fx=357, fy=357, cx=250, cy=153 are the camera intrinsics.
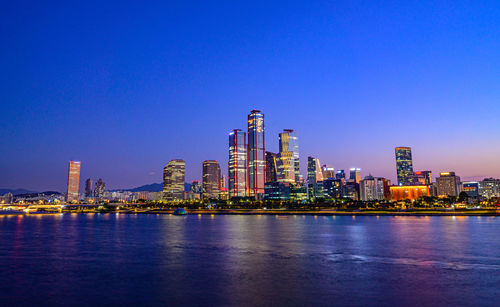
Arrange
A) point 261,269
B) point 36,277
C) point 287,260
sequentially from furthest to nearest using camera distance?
1. point 287,260
2. point 261,269
3. point 36,277

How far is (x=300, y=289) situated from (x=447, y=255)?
72.0 ft

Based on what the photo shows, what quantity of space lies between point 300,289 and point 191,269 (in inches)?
423

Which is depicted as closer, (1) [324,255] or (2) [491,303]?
(2) [491,303]

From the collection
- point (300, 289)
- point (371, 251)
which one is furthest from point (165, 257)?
point (371, 251)

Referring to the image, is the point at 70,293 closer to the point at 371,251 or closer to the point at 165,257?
the point at 165,257

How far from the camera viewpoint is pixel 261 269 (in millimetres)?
28375

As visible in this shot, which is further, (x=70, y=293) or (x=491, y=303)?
(x=70, y=293)

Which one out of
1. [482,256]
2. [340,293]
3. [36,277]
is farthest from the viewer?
[482,256]

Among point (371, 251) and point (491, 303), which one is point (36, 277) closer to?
point (491, 303)

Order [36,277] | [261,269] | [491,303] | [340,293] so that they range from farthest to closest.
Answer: [261,269] < [36,277] < [340,293] < [491,303]

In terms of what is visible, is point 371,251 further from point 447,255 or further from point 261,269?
point 261,269

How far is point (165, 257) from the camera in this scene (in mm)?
35500

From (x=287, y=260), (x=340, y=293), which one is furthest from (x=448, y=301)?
(x=287, y=260)

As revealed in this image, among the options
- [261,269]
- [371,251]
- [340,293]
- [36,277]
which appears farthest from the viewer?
[371,251]
